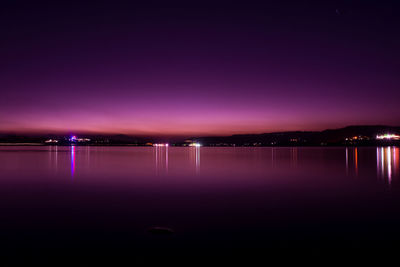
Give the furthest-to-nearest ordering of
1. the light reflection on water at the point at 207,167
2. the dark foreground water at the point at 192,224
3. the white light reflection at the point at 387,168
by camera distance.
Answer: the light reflection on water at the point at 207,167
the white light reflection at the point at 387,168
the dark foreground water at the point at 192,224

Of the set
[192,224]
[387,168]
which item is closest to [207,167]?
[387,168]

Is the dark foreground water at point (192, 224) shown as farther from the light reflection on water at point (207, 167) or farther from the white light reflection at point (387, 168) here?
the light reflection on water at point (207, 167)

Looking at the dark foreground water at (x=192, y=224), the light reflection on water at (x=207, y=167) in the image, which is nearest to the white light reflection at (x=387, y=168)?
the light reflection on water at (x=207, y=167)

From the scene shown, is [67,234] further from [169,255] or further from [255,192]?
[255,192]

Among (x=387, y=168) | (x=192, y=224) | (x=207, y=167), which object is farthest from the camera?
(x=207, y=167)

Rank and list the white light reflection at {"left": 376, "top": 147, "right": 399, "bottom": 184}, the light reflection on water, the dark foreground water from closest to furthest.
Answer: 1. the dark foreground water
2. the white light reflection at {"left": 376, "top": 147, "right": 399, "bottom": 184}
3. the light reflection on water

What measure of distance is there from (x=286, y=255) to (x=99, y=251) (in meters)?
3.73

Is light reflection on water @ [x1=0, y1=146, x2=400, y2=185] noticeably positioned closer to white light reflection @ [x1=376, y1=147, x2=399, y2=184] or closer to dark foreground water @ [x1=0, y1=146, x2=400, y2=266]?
white light reflection @ [x1=376, y1=147, x2=399, y2=184]

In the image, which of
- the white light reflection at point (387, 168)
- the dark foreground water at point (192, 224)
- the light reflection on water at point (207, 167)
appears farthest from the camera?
the light reflection on water at point (207, 167)

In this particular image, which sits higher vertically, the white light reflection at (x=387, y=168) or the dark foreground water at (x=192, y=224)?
the dark foreground water at (x=192, y=224)

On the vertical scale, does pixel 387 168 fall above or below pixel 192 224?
below

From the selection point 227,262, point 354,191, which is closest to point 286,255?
point 227,262

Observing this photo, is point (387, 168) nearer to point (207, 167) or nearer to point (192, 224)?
point (207, 167)

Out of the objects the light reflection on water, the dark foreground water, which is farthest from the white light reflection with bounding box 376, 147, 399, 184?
the dark foreground water
